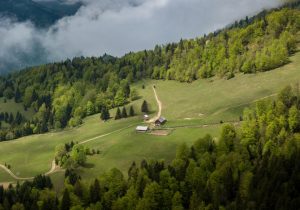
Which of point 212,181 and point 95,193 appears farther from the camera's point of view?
point 95,193

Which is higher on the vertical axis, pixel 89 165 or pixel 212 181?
pixel 89 165

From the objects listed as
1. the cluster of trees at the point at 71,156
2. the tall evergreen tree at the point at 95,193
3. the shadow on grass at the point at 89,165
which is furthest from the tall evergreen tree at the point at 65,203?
the shadow on grass at the point at 89,165

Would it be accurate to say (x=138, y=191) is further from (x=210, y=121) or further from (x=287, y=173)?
(x=210, y=121)

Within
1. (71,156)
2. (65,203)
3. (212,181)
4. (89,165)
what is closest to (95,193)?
(65,203)

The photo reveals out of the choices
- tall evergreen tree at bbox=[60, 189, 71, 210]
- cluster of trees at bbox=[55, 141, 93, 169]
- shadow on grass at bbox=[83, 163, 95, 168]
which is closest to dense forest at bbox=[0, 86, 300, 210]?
tall evergreen tree at bbox=[60, 189, 71, 210]

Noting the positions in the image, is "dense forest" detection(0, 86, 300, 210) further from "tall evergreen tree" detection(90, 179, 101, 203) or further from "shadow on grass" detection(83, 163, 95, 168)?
"shadow on grass" detection(83, 163, 95, 168)

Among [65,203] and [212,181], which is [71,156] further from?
[212,181]

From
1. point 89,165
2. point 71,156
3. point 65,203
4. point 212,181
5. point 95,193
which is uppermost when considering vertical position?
point 71,156

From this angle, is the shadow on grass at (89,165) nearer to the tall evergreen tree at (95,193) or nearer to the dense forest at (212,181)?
the dense forest at (212,181)
